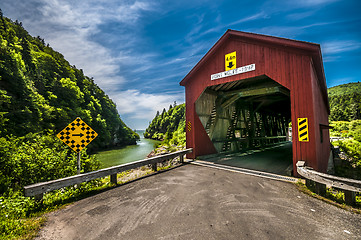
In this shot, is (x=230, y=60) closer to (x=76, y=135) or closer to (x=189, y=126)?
(x=189, y=126)

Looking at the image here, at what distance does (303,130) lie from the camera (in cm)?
563

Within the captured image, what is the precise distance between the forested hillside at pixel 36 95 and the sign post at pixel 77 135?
15.4ft

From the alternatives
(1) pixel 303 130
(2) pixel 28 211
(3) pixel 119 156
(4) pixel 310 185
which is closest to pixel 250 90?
(1) pixel 303 130

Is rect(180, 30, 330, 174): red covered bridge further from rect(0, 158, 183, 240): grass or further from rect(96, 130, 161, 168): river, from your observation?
A: rect(96, 130, 161, 168): river

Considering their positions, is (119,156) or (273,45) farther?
(119,156)

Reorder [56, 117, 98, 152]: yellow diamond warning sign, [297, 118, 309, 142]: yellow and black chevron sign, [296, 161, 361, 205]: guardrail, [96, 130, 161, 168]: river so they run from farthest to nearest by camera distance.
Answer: [96, 130, 161, 168]: river
[297, 118, 309, 142]: yellow and black chevron sign
[56, 117, 98, 152]: yellow diamond warning sign
[296, 161, 361, 205]: guardrail

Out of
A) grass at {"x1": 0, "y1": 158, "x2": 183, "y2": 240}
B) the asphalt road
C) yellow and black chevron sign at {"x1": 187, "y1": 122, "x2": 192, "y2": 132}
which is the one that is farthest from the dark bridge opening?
grass at {"x1": 0, "y1": 158, "x2": 183, "y2": 240}

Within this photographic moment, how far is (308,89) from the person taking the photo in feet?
18.4

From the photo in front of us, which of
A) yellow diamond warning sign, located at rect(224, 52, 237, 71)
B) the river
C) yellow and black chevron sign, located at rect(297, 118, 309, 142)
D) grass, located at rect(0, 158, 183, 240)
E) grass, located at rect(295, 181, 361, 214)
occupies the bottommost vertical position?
the river

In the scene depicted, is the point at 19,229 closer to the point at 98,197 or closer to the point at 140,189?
the point at 98,197

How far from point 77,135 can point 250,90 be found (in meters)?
8.74

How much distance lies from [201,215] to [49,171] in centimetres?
474

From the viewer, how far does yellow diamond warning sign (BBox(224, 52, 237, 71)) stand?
24.9ft

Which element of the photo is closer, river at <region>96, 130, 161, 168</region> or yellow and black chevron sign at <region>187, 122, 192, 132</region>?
yellow and black chevron sign at <region>187, 122, 192, 132</region>
